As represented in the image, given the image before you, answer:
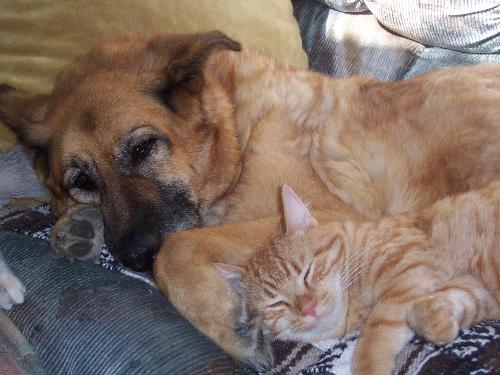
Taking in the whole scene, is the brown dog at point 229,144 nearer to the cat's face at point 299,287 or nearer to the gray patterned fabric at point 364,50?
the cat's face at point 299,287

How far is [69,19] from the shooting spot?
2666 millimetres

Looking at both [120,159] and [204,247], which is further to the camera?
[120,159]

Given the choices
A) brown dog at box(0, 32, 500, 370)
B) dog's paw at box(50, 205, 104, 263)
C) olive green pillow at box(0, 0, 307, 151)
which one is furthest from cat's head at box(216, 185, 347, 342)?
olive green pillow at box(0, 0, 307, 151)

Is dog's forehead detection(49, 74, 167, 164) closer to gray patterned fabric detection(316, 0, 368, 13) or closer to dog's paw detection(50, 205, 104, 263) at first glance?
dog's paw detection(50, 205, 104, 263)

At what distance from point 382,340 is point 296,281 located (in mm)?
410

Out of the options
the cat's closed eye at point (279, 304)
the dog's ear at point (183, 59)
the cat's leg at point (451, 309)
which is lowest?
the cat's closed eye at point (279, 304)

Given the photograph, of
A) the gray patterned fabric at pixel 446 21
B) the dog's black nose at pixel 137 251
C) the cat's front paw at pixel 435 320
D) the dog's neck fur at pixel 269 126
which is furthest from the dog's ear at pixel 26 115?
the gray patterned fabric at pixel 446 21

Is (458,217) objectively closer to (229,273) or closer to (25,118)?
(229,273)

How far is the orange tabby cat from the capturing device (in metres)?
1.69

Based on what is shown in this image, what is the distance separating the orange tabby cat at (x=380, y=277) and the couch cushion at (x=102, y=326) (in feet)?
1.05

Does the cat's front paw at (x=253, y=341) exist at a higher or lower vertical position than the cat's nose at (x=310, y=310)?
lower

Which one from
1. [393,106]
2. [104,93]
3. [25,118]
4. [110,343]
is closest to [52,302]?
[110,343]

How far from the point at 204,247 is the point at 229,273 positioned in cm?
14

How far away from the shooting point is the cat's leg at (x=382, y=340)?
164 cm
